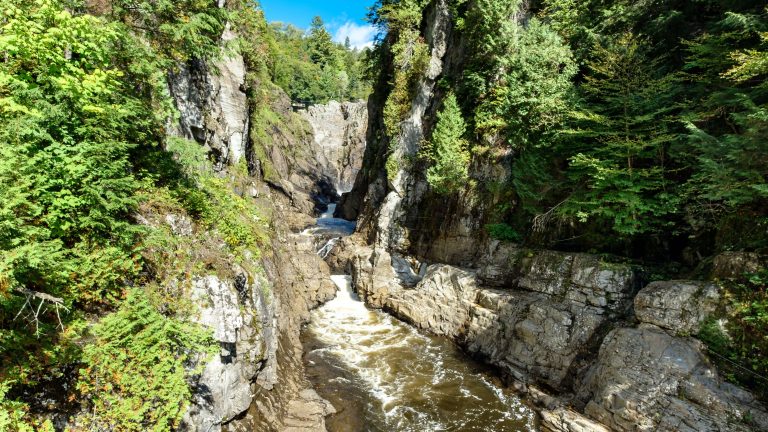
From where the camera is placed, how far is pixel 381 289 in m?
19.3

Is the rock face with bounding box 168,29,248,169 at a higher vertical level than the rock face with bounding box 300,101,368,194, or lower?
lower

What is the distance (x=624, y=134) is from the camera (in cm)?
1150

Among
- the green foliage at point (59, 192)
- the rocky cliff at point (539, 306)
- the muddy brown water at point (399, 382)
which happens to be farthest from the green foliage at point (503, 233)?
the green foliage at point (59, 192)

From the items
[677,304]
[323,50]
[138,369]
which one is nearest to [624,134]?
[677,304]

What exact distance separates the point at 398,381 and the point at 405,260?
9.43 meters

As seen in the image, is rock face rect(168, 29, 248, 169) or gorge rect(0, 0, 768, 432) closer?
gorge rect(0, 0, 768, 432)

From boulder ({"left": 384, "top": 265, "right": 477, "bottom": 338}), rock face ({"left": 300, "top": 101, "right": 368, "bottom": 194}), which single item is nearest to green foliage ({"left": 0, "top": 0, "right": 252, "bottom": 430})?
boulder ({"left": 384, "top": 265, "right": 477, "bottom": 338})

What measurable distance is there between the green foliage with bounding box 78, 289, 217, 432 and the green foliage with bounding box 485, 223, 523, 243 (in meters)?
13.4

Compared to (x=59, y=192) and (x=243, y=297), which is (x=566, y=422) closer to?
(x=243, y=297)

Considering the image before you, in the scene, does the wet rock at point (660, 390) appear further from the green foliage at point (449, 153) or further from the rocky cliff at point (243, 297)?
the green foliage at point (449, 153)

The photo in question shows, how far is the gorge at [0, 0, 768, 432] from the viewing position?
5215mm

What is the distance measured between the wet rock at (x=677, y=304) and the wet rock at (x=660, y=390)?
0.33 m

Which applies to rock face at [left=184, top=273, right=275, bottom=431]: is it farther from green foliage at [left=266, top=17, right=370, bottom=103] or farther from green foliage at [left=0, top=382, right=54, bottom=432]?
green foliage at [left=266, top=17, right=370, bottom=103]

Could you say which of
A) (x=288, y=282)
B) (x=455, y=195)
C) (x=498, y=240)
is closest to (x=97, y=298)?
(x=288, y=282)
